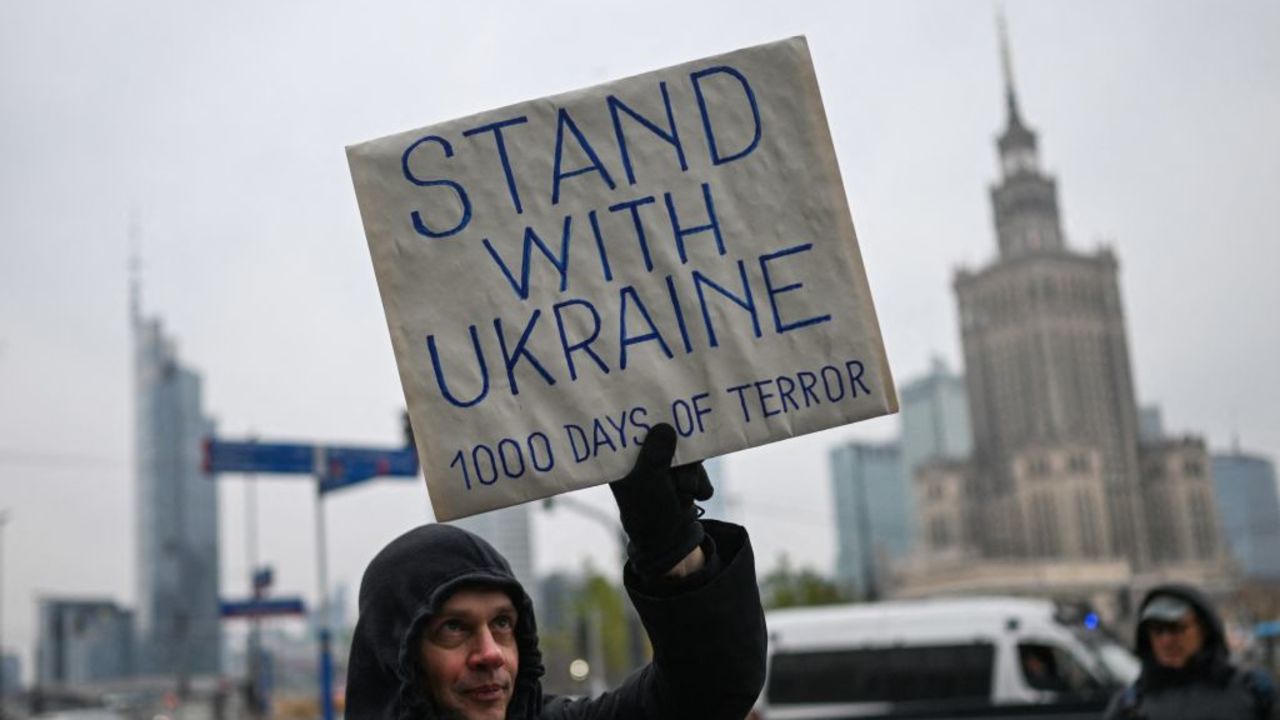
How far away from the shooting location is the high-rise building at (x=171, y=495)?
132000 mm

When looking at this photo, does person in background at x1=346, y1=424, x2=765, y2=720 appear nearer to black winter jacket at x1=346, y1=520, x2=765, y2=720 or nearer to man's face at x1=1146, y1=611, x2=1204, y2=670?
black winter jacket at x1=346, y1=520, x2=765, y2=720

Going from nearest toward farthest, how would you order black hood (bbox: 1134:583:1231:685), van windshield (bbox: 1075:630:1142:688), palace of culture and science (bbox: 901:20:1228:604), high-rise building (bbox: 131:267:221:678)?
black hood (bbox: 1134:583:1231:685) < van windshield (bbox: 1075:630:1142:688) < palace of culture and science (bbox: 901:20:1228:604) < high-rise building (bbox: 131:267:221:678)

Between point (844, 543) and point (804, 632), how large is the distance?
160 metres

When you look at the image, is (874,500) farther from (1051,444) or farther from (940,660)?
(940,660)

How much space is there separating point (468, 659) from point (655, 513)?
0.51 meters

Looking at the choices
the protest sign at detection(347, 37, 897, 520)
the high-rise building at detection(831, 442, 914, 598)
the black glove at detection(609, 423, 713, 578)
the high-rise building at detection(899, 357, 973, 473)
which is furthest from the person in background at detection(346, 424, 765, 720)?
the high-rise building at detection(899, 357, 973, 473)

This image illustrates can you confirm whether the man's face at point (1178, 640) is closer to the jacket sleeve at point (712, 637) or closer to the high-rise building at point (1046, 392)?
the jacket sleeve at point (712, 637)

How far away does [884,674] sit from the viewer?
14.1 metres

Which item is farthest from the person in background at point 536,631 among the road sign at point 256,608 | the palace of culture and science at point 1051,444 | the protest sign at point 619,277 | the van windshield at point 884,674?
the palace of culture and science at point 1051,444

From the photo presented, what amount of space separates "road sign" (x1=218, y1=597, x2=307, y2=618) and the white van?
10496 mm

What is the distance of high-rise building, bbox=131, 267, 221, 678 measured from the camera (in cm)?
13200

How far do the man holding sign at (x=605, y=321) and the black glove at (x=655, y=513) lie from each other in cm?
5

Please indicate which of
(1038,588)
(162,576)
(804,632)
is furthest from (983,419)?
(804,632)

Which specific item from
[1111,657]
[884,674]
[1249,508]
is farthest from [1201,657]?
[1249,508]
